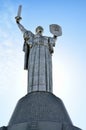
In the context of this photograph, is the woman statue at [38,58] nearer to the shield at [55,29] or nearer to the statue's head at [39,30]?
the statue's head at [39,30]

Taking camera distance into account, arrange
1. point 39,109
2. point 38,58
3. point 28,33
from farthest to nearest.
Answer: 1. point 28,33
2. point 38,58
3. point 39,109

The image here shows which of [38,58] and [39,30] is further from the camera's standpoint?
[39,30]

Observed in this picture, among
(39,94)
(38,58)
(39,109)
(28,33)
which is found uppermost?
(28,33)

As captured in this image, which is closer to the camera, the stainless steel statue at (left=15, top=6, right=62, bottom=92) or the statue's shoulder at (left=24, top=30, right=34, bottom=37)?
the stainless steel statue at (left=15, top=6, right=62, bottom=92)

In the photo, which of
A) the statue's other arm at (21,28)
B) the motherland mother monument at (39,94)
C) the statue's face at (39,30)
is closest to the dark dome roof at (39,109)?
the motherland mother monument at (39,94)

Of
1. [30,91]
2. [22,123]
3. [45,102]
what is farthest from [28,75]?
[22,123]

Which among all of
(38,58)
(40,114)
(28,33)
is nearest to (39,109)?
(40,114)

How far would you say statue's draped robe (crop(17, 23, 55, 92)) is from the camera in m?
12.7

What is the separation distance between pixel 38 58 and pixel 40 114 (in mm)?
2942

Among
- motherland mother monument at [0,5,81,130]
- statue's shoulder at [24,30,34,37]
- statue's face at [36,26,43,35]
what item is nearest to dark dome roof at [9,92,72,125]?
motherland mother monument at [0,5,81,130]

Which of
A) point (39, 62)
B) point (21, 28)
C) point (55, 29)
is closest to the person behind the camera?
point (39, 62)

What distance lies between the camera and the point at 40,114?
11.1m

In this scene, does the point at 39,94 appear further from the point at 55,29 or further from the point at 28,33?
the point at 55,29

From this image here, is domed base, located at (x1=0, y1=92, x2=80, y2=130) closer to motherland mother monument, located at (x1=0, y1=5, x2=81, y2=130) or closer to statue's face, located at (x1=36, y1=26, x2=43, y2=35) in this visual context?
motherland mother monument, located at (x1=0, y1=5, x2=81, y2=130)
